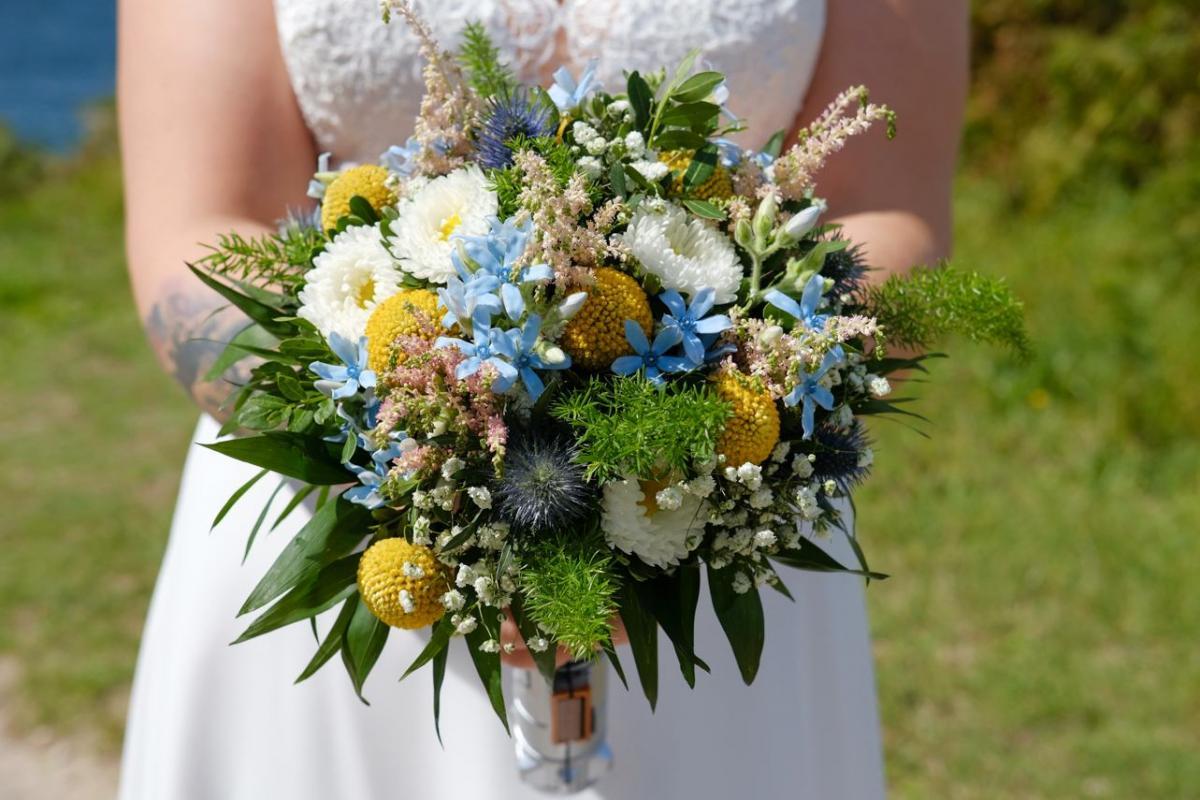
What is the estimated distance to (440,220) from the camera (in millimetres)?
1390

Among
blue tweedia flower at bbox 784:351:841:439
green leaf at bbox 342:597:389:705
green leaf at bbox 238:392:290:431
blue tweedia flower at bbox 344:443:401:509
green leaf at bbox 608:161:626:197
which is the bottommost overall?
green leaf at bbox 342:597:389:705

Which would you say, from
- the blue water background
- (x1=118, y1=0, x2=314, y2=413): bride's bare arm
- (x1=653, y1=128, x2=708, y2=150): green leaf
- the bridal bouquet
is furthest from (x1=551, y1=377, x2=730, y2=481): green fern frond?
the blue water background

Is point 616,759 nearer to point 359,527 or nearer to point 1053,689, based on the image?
point 359,527

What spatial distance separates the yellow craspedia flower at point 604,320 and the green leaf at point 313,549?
13.9 inches

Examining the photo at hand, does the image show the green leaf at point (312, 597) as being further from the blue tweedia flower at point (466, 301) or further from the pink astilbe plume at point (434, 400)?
the blue tweedia flower at point (466, 301)

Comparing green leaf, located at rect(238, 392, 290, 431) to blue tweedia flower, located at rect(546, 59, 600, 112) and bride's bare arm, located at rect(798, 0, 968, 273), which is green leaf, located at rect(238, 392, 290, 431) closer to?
blue tweedia flower, located at rect(546, 59, 600, 112)

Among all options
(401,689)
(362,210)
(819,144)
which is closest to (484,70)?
(362,210)

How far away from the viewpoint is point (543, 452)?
1284mm

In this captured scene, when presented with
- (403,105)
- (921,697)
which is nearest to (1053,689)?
(921,697)

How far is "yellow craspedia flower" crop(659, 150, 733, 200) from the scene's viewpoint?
146 centimetres

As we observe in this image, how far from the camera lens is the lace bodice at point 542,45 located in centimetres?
189

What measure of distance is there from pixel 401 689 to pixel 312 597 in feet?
2.23

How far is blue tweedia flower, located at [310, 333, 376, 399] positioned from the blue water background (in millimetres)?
10933

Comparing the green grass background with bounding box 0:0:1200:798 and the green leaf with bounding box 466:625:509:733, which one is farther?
the green grass background with bounding box 0:0:1200:798
